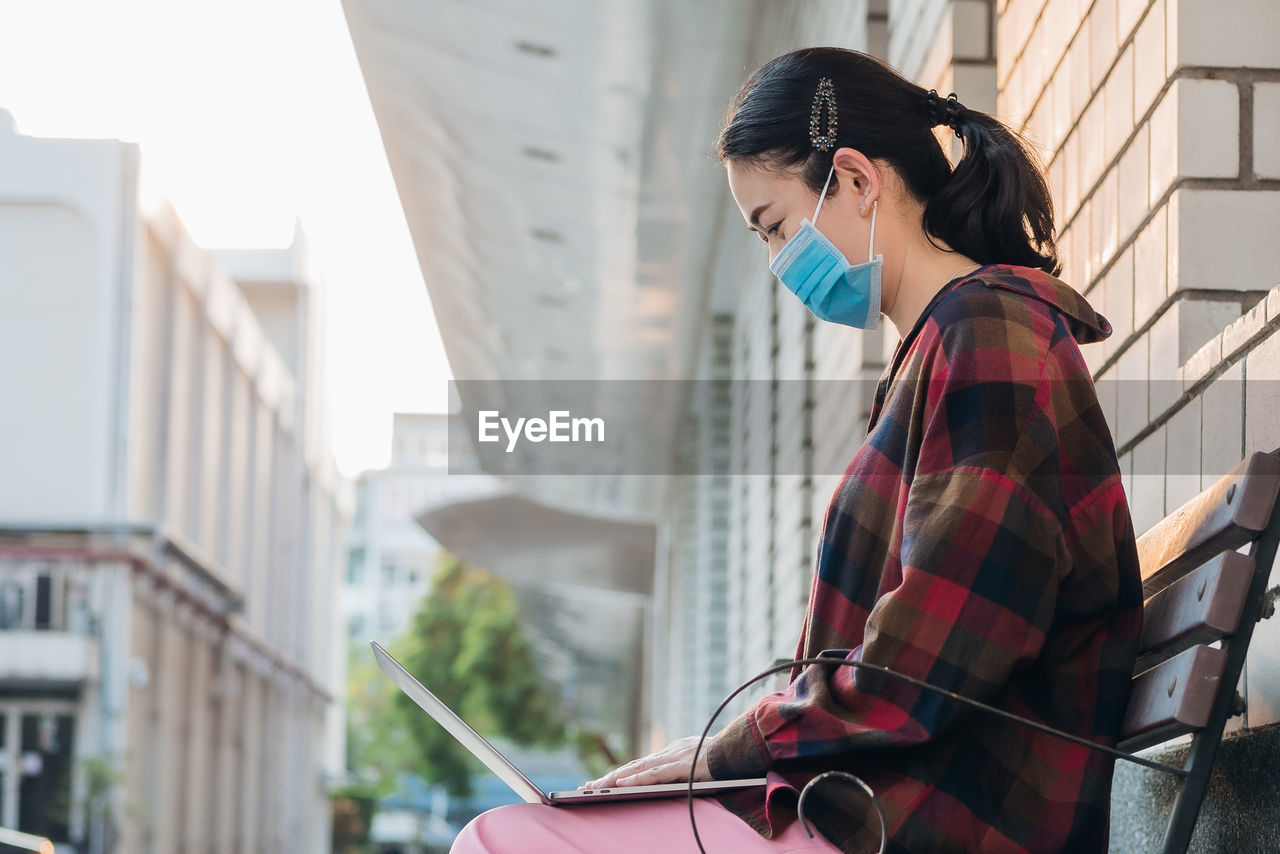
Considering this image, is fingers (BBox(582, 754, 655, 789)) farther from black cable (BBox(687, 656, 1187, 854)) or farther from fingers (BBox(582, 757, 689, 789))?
black cable (BBox(687, 656, 1187, 854))

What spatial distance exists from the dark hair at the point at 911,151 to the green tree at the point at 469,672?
32.1m

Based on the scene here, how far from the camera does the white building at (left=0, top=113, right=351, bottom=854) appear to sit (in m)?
22.0

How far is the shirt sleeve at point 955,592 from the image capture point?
113 cm

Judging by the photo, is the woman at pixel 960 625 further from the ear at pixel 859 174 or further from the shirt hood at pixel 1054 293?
the ear at pixel 859 174

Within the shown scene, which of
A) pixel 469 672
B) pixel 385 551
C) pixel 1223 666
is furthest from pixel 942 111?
pixel 385 551

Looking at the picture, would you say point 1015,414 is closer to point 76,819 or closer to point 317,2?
point 317,2

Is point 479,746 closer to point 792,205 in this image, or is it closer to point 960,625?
point 960,625

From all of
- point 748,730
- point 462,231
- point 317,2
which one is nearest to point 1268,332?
point 748,730

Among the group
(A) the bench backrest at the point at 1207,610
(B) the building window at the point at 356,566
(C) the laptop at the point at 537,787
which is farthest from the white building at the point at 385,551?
(A) the bench backrest at the point at 1207,610

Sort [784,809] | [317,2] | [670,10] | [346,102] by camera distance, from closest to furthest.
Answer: [784,809]
[670,10]
[317,2]
[346,102]

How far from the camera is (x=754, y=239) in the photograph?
641 cm

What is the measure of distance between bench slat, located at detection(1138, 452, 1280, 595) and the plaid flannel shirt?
8 centimetres

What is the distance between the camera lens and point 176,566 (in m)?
24.7

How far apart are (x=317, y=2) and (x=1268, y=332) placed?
4506 millimetres
